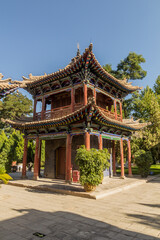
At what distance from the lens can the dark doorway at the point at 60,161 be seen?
12298 millimetres

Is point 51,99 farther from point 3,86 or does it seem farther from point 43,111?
point 3,86

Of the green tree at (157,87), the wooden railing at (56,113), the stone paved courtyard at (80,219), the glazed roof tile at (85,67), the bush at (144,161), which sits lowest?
the stone paved courtyard at (80,219)

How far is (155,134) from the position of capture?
16.4 meters

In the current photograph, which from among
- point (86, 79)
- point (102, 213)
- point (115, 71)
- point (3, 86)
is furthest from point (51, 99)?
point (115, 71)

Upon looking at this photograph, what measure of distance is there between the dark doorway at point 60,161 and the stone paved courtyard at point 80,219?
5.85m

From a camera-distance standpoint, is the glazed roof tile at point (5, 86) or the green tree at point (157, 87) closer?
the glazed roof tile at point (5, 86)

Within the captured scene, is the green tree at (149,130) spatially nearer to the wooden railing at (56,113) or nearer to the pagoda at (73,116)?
the pagoda at (73,116)

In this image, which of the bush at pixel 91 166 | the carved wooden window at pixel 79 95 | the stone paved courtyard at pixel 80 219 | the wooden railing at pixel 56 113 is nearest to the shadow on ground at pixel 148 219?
the stone paved courtyard at pixel 80 219

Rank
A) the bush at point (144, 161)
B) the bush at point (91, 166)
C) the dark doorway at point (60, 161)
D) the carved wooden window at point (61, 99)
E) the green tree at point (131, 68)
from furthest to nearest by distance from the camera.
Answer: the green tree at point (131, 68)
the carved wooden window at point (61, 99)
the bush at point (144, 161)
the dark doorway at point (60, 161)
the bush at point (91, 166)

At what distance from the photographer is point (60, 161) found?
41.1ft

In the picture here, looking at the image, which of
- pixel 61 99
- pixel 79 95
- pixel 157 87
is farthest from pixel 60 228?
pixel 157 87

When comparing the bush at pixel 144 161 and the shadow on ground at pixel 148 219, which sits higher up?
the bush at pixel 144 161

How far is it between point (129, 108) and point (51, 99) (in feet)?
49.2

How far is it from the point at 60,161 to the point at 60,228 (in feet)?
28.5
